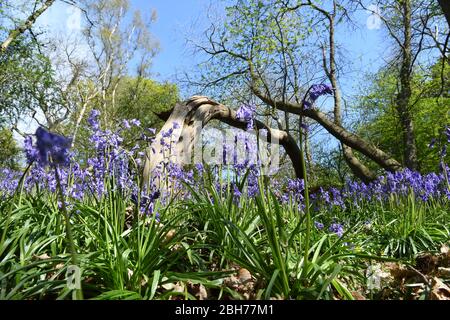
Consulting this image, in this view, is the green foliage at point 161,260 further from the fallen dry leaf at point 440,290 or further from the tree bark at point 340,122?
the tree bark at point 340,122

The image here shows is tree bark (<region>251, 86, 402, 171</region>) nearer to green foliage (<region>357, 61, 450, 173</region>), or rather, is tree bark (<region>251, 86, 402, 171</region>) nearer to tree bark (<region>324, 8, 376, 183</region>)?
tree bark (<region>324, 8, 376, 183</region>)

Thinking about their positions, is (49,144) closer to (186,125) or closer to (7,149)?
(186,125)

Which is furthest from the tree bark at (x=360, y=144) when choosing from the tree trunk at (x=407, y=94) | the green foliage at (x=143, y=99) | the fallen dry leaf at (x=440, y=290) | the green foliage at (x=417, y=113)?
the green foliage at (x=143, y=99)

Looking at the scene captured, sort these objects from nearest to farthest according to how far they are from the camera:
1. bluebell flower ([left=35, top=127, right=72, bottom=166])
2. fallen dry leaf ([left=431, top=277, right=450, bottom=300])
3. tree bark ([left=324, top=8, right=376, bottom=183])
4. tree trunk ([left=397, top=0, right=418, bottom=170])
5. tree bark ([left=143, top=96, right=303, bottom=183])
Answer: bluebell flower ([left=35, top=127, right=72, bottom=166])
fallen dry leaf ([left=431, top=277, right=450, bottom=300])
tree bark ([left=143, top=96, right=303, bottom=183])
tree bark ([left=324, top=8, right=376, bottom=183])
tree trunk ([left=397, top=0, right=418, bottom=170])

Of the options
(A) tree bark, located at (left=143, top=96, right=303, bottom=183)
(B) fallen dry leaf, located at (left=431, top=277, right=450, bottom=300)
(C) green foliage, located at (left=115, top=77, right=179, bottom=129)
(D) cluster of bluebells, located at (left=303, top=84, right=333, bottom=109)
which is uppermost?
(C) green foliage, located at (left=115, top=77, right=179, bottom=129)

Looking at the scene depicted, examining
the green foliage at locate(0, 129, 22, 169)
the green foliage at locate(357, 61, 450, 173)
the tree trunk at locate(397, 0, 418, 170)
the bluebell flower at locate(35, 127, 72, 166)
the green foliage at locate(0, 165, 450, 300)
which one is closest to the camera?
the bluebell flower at locate(35, 127, 72, 166)

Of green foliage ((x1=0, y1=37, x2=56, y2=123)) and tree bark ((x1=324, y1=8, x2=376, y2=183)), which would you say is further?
green foliage ((x1=0, y1=37, x2=56, y2=123))

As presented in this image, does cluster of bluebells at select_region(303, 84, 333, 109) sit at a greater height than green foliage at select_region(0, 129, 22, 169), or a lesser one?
lesser

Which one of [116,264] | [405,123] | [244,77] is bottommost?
[116,264]

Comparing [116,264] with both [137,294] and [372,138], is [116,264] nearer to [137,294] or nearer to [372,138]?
[137,294]

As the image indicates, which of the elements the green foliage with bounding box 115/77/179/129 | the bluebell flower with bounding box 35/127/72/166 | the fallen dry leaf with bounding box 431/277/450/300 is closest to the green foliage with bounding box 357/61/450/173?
the fallen dry leaf with bounding box 431/277/450/300

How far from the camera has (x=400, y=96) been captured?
1206 centimetres
